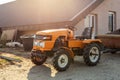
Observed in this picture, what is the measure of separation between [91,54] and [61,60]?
1.62 meters

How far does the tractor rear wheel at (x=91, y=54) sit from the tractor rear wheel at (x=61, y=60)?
95 cm

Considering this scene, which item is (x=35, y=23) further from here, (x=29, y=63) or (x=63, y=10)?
(x=29, y=63)

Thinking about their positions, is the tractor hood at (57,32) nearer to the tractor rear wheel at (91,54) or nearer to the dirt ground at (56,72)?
the tractor rear wheel at (91,54)

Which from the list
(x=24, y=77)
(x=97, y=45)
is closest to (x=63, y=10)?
(x=97, y=45)

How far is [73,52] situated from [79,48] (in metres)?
0.29

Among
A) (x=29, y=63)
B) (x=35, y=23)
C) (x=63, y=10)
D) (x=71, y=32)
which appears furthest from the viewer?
(x=35, y=23)

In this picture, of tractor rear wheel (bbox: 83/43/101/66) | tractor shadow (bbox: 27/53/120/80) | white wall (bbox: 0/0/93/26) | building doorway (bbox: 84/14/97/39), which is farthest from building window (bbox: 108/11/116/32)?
tractor rear wheel (bbox: 83/43/101/66)

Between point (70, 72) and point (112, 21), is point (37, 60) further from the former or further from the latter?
point (112, 21)

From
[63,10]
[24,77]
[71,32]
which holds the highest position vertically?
[63,10]

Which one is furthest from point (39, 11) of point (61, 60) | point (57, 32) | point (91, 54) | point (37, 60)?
point (61, 60)

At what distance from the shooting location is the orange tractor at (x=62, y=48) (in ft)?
29.2

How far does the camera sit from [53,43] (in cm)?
908

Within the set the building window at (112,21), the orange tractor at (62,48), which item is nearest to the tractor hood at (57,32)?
the orange tractor at (62,48)

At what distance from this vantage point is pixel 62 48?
8.94 metres
